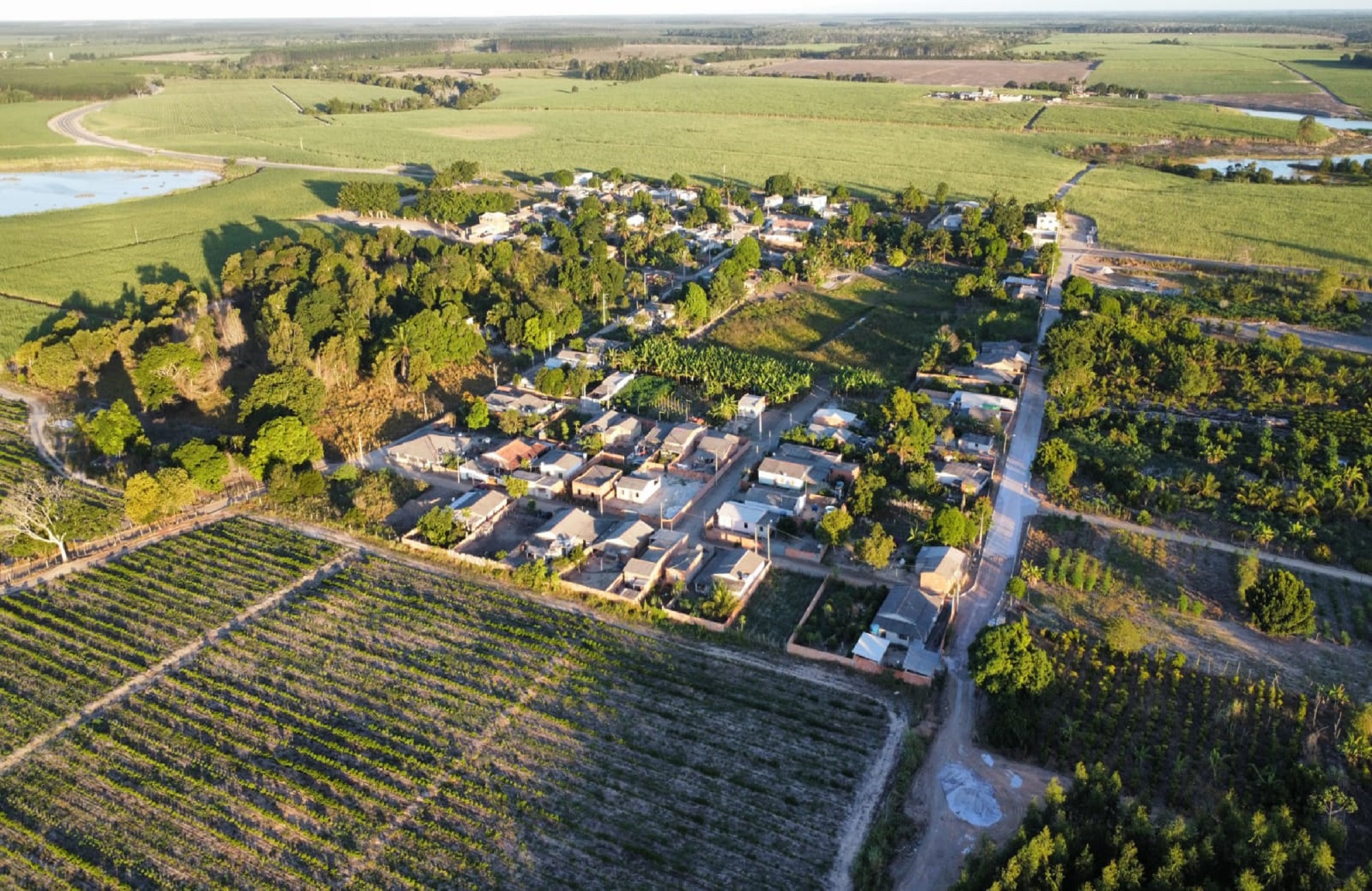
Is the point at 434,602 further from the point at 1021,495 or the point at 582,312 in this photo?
the point at 582,312

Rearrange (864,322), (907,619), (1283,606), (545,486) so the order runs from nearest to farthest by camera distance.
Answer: (1283,606) < (907,619) < (545,486) < (864,322)

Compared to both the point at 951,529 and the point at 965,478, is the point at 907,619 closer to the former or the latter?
the point at 951,529

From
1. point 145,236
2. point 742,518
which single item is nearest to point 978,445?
point 742,518

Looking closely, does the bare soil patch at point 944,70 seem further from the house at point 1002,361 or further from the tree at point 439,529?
the tree at point 439,529

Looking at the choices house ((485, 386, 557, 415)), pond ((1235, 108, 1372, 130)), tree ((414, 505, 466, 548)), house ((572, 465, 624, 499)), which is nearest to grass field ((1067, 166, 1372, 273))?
pond ((1235, 108, 1372, 130))

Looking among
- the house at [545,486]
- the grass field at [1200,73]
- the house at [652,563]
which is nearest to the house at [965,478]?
the house at [652,563]
